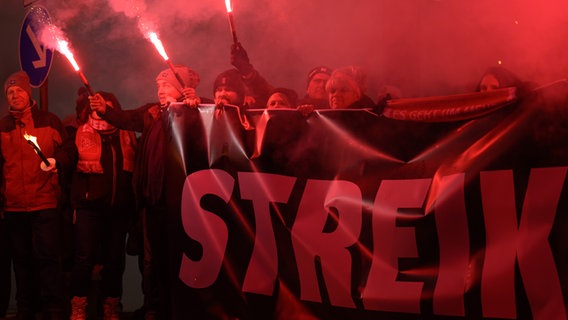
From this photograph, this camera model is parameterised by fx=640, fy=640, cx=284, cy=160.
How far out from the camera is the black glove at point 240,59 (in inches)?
186

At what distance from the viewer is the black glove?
4.73 m

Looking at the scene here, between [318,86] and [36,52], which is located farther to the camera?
[36,52]

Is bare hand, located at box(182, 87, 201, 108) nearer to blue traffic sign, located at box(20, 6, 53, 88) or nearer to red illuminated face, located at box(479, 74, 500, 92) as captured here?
red illuminated face, located at box(479, 74, 500, 92)

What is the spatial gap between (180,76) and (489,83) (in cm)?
221

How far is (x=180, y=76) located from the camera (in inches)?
189

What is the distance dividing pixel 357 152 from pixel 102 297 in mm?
2216

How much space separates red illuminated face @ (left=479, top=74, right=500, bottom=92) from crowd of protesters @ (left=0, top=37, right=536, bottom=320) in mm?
729

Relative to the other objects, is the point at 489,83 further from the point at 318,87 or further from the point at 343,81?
the point at 318,87

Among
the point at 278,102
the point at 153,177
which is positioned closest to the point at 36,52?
the point at 153,177

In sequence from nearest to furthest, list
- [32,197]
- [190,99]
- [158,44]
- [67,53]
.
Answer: [158,44] < [67,53] < [190,99] < [32,197]

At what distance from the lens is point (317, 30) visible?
602 centimetres

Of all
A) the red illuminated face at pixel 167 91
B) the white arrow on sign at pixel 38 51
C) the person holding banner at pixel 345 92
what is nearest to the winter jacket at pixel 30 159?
the red illuminated face at pixel 167 91

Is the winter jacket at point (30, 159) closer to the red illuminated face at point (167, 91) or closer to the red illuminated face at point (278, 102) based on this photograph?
the red illuminated face at point (167, 91)

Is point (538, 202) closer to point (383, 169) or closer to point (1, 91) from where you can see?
point (383, 169)
